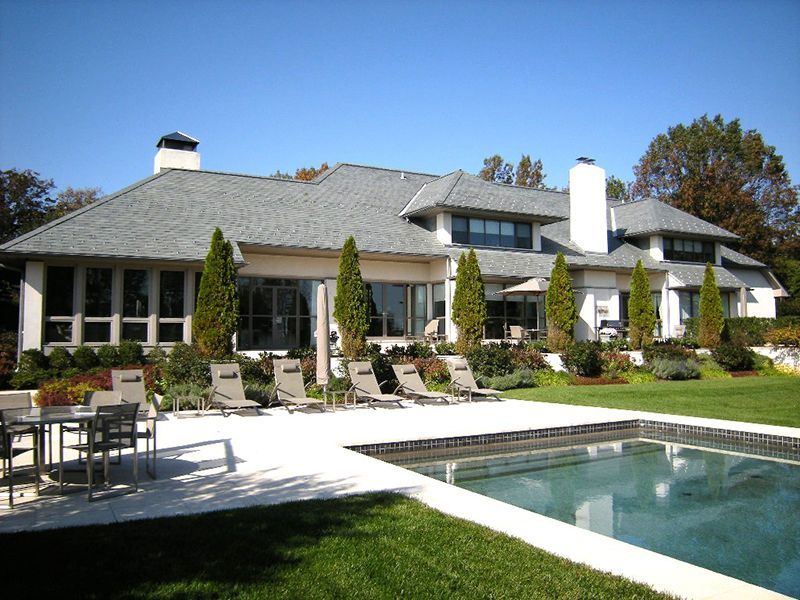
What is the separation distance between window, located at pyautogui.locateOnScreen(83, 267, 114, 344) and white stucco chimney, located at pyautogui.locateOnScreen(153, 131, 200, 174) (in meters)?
9.08

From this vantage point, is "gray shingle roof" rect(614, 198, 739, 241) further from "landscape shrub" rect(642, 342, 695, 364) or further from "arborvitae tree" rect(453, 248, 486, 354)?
"arborvitae tree" rect(453, 248, 486, 354)

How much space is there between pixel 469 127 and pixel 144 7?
13984 mm

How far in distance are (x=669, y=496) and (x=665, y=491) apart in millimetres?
264

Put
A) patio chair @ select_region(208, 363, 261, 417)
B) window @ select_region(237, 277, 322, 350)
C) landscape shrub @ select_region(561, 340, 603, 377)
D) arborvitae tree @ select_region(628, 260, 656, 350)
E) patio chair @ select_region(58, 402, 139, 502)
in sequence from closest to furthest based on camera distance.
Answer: patio chair @ select_region(58, 402, 139, 502)
patio chair @ select_region(208, 363, 261, 417)
landscape shrub @ select_region(561, 340, 603, 377)
window @ select_region(237, 277, 322, 350)
arborvitae tree @ select_region(628, 260, 656, 350)

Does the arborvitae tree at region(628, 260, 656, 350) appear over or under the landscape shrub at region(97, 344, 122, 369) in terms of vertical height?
over

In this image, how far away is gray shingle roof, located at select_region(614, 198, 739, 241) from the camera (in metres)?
33.8

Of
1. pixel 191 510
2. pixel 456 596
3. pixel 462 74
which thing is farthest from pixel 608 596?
pixel 462 74

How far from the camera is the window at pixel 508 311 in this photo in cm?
2803

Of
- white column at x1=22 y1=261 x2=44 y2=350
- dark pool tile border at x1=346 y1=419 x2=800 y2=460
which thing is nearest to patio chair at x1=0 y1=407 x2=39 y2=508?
dark pool tile border at x1=346 y1=419 x2=800 y2=460

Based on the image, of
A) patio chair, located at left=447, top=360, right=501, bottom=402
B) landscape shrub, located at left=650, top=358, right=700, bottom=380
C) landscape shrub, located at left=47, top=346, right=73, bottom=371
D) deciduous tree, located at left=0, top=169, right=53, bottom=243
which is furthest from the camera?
deciduous tree, located at left=0, top=169, right=53, bottom=243

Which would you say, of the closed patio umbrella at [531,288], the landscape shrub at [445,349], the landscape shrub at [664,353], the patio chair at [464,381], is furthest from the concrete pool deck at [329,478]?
the closed patio umbrella at [531,288]

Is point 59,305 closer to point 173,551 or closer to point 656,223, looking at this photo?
point 173,551

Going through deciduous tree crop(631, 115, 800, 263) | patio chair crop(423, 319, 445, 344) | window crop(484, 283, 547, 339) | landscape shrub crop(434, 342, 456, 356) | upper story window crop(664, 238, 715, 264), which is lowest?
landscape shrub crop(434, 342, 456, 356)

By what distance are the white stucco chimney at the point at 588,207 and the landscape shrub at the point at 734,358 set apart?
9.43m
